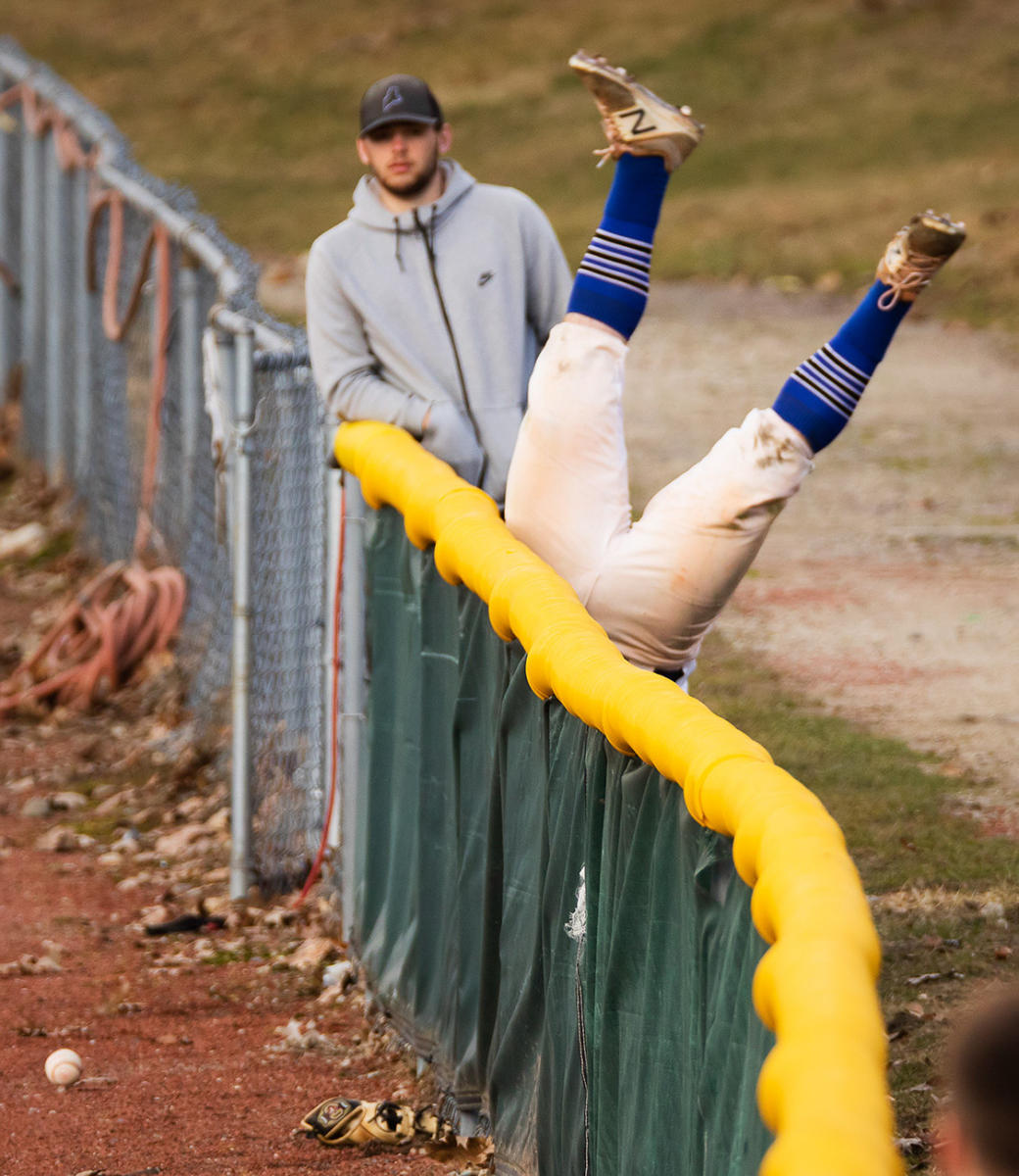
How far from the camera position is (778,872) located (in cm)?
230

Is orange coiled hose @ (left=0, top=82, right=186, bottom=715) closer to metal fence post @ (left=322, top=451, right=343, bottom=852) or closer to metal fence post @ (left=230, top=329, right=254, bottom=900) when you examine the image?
metal fence post @ (left=230, top=329, right=254, bottom=900)

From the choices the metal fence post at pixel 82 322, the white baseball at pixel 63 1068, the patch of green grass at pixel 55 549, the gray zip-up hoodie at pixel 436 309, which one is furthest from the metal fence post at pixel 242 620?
the patch of green grass at pixel 55 549

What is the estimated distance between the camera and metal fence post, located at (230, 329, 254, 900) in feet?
20.0

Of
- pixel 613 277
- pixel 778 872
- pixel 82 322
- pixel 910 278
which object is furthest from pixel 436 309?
pixel 82 322

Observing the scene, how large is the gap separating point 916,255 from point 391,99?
1.86 metres

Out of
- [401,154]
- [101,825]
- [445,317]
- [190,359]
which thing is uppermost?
[401,154]

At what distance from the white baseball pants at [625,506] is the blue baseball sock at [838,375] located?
42 millimetres

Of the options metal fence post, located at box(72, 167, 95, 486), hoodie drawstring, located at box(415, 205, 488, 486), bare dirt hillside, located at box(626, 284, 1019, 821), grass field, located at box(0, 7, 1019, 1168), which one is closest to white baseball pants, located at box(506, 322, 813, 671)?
hoodie drawstring, located at box(415, 205, 488, 486)

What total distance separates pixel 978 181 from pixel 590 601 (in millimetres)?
16170

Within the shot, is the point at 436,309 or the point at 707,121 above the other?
the point at 707,121

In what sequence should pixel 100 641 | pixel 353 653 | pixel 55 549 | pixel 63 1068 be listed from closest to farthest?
pixel 63 1068 → pixel 353 653 → pixel 100 641 → pixel 55 549

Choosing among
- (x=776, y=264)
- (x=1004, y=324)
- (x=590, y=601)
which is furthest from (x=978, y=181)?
(x=590, y=601)

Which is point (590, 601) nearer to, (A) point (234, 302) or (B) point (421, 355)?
(B) point (421, 355)

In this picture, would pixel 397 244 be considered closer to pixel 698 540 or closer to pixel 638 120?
pixel 638 120
